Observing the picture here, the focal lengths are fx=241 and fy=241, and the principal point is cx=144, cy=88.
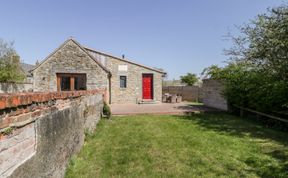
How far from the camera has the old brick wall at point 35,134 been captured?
6.77 ft

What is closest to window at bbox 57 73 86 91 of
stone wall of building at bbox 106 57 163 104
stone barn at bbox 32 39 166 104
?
stone barn at bbox 32 39 166 104

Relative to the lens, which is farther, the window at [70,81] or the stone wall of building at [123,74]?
the stone wall of building at [123,74]

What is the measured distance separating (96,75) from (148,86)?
456 cm

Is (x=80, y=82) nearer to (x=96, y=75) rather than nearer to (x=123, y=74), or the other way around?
(x=96, y=75)

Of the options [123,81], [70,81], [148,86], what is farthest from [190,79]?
[70,81]

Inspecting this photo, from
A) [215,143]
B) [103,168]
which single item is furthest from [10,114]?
[215,143]

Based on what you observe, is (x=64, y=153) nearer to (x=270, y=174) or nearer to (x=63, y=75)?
(x=270, y=174)

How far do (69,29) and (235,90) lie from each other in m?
12.8

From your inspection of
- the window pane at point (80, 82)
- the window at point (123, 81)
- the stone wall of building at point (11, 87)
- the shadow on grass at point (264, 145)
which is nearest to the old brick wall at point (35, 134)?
the shadow on grass at point (264, 145)

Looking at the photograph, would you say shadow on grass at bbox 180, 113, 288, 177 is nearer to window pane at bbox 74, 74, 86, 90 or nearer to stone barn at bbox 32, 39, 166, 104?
stone barn at bbox 32, 39, 166, 104

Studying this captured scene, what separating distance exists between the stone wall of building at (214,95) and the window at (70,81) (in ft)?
29.7

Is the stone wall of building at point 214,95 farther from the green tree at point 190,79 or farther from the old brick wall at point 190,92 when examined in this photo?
the green tree at point 190,79

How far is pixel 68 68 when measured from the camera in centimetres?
1761

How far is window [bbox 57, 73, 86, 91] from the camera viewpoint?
58.8 ft
